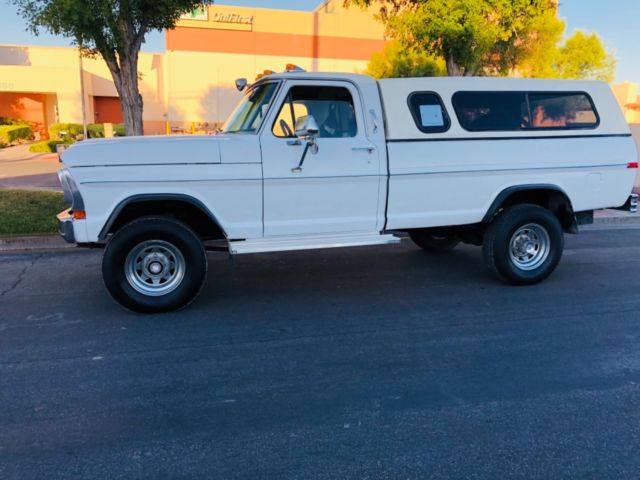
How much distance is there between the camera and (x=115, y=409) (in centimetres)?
358

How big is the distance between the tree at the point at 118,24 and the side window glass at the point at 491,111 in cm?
569

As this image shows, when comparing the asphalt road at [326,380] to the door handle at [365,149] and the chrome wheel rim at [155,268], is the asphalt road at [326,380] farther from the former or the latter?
the door handle at [365,149]

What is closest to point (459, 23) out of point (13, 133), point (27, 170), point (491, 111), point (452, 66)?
point (452, 66)

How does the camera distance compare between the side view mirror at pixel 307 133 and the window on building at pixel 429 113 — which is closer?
the side view mirror at pixel 307 133

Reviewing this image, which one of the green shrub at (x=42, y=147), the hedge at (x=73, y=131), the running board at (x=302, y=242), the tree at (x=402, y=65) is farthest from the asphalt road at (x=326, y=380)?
the hedge at (x=73, y=131)

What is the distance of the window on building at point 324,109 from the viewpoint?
5.50 m

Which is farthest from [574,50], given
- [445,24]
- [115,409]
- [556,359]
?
[115,409]

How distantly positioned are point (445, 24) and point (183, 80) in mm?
32507

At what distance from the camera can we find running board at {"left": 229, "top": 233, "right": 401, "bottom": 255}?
210 inches

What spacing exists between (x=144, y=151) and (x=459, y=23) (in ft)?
32.5

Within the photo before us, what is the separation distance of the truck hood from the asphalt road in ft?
4.93

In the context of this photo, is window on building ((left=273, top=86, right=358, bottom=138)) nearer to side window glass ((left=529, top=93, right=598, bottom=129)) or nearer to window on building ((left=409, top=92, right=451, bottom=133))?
window on building ((left=409, top=92, right=451, bottom=133))

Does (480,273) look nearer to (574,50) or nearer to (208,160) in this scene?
(208,160)

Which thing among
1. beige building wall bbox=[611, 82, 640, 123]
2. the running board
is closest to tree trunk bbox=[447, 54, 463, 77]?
the running board
